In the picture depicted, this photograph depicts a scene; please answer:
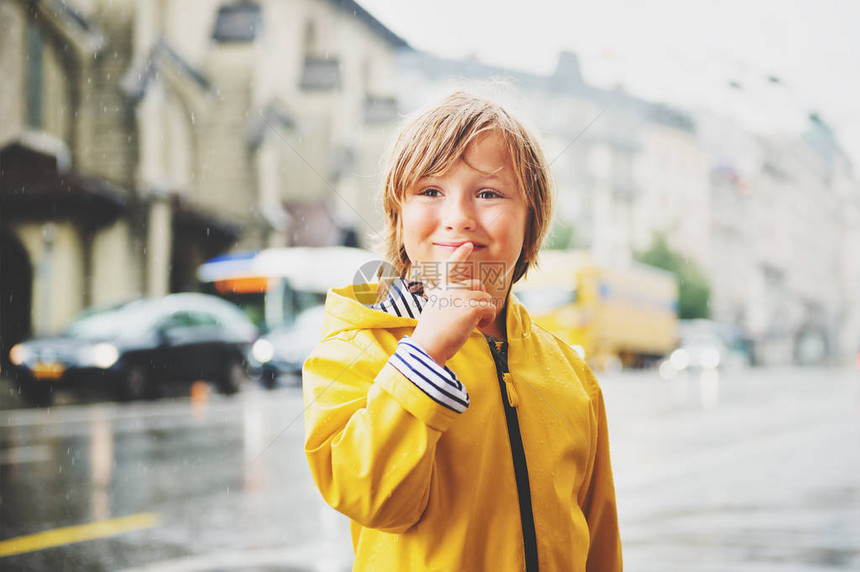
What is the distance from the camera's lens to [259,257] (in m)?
20.0

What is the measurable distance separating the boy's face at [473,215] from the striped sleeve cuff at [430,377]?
146mm

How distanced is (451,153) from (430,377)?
1.13ft

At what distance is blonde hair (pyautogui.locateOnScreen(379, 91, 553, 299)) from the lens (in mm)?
1285

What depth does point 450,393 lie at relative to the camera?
115 centimetres

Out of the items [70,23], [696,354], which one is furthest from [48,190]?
[696,354]

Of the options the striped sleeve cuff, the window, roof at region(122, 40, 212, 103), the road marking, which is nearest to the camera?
the striped sleeve cuff

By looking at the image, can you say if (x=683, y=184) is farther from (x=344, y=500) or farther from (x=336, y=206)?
(x=344, y=500)

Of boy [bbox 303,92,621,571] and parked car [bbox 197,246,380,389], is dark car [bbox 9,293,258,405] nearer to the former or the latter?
parked car [bbox 197,246,380,389]

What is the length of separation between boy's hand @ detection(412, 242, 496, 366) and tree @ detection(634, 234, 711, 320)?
168 ft

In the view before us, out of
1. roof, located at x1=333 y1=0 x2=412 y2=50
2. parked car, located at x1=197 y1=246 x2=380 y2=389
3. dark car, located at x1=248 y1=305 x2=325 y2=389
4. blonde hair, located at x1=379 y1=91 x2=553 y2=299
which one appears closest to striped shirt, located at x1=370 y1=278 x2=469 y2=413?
blonde hair, located at x1=379 y1=91 x2=553 y2=299

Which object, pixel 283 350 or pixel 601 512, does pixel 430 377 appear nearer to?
pixel 601 512

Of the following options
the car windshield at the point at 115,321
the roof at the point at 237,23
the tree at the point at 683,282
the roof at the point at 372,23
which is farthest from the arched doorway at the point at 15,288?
the tree at the point at 683,282

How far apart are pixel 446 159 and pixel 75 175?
20748mm

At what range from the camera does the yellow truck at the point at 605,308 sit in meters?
20.7
